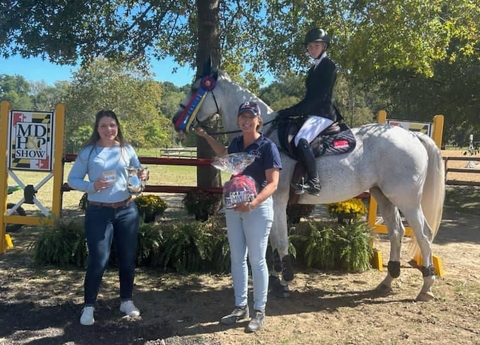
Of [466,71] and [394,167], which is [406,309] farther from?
[466,71]

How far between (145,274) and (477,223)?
8.53 m

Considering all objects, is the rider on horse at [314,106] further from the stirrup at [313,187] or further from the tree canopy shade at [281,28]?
the tree canopy shade at [281,28]

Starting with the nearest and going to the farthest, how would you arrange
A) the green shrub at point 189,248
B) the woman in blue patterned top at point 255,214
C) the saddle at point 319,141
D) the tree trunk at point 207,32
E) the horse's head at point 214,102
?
the woman in blue patterned top at point 255,214, the saddle at point 319,141, the horse's head at point 214,102, the green shrub at point 189,248, the tree trunk at point 207,32

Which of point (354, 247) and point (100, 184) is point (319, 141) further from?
point (100, 184)

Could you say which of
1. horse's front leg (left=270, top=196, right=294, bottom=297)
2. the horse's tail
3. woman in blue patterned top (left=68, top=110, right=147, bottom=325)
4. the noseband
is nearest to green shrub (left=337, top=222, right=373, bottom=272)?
the horse's tail

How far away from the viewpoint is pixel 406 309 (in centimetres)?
454

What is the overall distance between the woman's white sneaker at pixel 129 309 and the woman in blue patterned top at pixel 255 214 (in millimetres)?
1082

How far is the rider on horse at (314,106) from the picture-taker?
14.3 ft

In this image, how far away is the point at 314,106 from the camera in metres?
4.46

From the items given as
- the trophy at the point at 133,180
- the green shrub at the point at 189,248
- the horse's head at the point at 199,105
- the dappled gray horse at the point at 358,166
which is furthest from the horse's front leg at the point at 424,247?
the trophy at the point at 133,180

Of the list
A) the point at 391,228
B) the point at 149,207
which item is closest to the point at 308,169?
the point at 391,228

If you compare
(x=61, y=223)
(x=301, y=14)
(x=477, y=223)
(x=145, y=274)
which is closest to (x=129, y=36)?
(x=301, y=14)

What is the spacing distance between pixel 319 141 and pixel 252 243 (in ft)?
4.98

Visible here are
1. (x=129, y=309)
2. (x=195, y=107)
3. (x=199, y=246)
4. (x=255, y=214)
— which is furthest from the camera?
(x=199, y=246)
